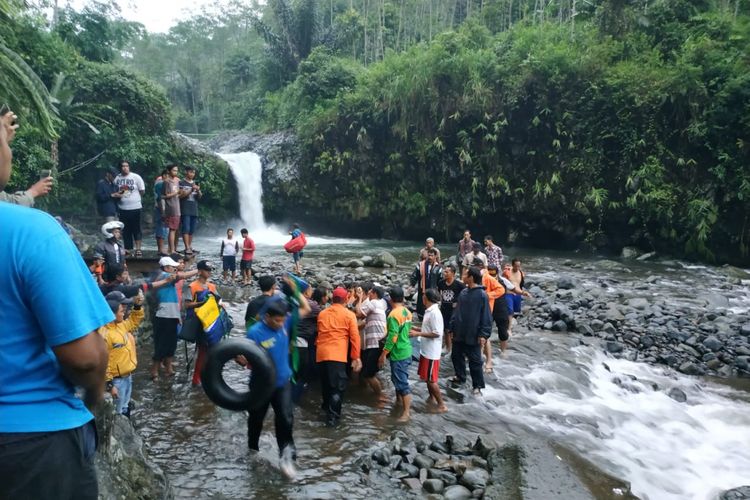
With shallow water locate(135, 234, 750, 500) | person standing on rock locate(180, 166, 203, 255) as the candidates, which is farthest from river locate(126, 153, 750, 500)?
person standing on rock locate(180, 166, 203, 255)

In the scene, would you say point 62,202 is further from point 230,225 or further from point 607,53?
point 607,53

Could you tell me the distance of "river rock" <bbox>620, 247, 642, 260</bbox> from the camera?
21250mm

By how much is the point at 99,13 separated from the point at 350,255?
17893 mm

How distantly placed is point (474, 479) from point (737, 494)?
10.1ft

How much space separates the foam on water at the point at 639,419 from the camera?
6734 mm

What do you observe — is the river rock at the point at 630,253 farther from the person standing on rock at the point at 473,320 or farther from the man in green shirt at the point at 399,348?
the man in green shirt at the point at 399,348

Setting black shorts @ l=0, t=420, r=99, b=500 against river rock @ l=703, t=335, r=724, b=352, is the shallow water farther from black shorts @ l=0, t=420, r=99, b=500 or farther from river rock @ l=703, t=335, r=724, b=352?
black shorts @ l=0, t=420, r=99, b=500

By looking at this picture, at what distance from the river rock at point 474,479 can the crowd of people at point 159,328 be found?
155 centimetres

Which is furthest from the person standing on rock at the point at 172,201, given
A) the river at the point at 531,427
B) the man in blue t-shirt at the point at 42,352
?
the man in blue t-shirt at the point at 42,352

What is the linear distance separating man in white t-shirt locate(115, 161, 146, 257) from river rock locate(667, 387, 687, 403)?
428 inches

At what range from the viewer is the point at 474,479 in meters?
5.46

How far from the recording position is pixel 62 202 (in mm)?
22688

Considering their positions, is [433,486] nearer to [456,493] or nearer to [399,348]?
[456,493]

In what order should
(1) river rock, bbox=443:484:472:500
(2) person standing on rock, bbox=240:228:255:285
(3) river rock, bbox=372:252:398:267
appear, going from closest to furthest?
(1) river rock, bbox=443:484:472:500 → (2) person standing on rock, bbox=240:228:255:285 → (3) river rock, bbox=372:252:398:267
